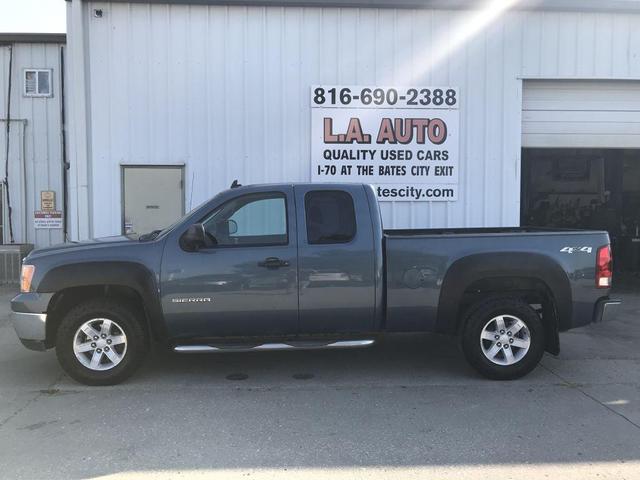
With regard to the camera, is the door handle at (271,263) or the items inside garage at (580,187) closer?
the door handle at (271,263)

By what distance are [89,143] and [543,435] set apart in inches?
319

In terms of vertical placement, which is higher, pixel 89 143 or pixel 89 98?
pixel 89 98

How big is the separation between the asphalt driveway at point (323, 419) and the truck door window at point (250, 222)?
1.40 m

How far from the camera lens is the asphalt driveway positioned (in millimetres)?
3709

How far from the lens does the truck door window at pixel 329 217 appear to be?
17.7 feet

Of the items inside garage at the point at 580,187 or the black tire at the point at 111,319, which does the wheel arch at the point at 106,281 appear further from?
the items inside garage at the point at 580,187

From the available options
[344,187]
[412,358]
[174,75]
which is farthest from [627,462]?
[174,75]

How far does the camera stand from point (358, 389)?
5266 millimetres

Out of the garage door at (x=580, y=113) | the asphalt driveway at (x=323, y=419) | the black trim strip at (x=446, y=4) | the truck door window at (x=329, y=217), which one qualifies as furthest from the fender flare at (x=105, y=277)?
the garage door at (x=580, y=113)

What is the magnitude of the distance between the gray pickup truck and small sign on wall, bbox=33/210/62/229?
253 inches

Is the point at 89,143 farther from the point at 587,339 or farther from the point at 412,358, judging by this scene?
the point at 587,339

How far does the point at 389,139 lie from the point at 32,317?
6.23 metres

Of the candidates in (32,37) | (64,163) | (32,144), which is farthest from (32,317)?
(32,37)

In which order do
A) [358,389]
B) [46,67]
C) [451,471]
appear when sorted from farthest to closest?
[46,67]
[358,389]
[451,471]
